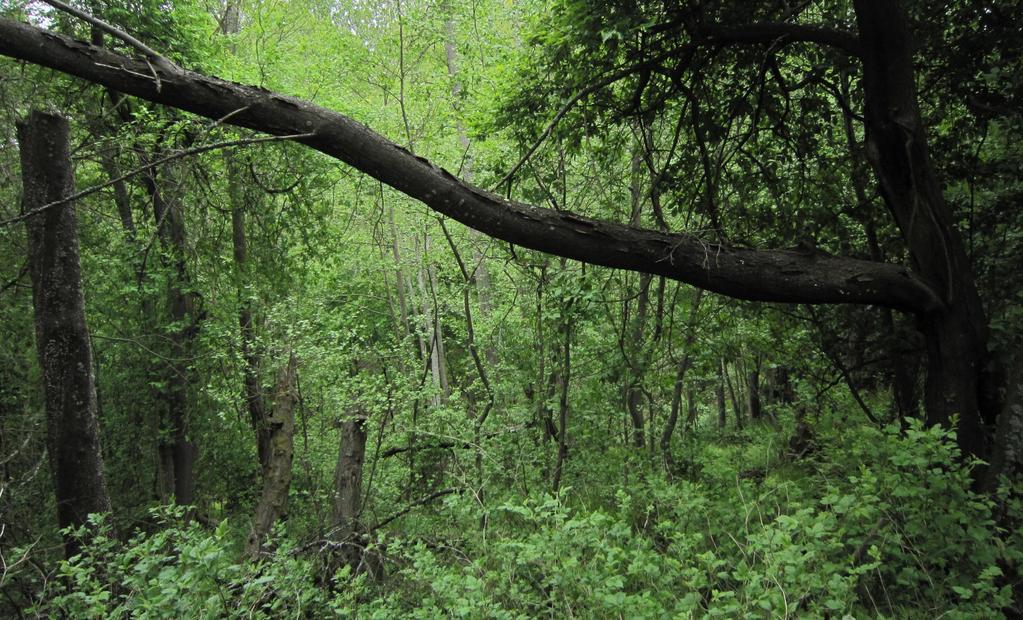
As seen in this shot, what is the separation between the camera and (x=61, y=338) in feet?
15.2

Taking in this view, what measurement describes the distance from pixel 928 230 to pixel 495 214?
292 centimetres

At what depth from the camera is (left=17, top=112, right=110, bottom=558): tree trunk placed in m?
4.59

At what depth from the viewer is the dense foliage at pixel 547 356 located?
318 cm

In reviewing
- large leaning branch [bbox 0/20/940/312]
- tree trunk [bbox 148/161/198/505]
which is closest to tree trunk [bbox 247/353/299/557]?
tree trunk [bbox 148/161/198/505]

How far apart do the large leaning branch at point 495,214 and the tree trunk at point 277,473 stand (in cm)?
373

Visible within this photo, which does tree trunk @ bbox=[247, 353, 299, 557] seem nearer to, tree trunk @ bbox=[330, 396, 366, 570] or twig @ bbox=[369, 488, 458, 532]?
tree trunk @ bbox=[330, 396, 366, 570]

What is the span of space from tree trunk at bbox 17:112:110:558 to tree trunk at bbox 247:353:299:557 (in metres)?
1.55

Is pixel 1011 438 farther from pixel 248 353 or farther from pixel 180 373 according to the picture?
pixel 248 353

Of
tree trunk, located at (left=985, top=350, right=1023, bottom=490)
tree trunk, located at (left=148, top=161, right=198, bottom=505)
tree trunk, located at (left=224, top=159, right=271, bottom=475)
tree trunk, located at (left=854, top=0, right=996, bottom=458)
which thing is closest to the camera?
tree trunk, located at (left=985, top=350, right=1023, bottom=490)

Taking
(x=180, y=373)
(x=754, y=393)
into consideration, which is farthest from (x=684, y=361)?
(x=180, y=373)

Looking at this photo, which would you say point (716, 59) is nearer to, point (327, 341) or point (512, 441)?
point (512, 441)

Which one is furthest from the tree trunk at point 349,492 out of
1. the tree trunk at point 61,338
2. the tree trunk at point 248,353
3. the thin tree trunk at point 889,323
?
the thin tree trunk at point 889,323

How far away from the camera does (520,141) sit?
5.14 metres

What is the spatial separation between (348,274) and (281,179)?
45.2 feet
